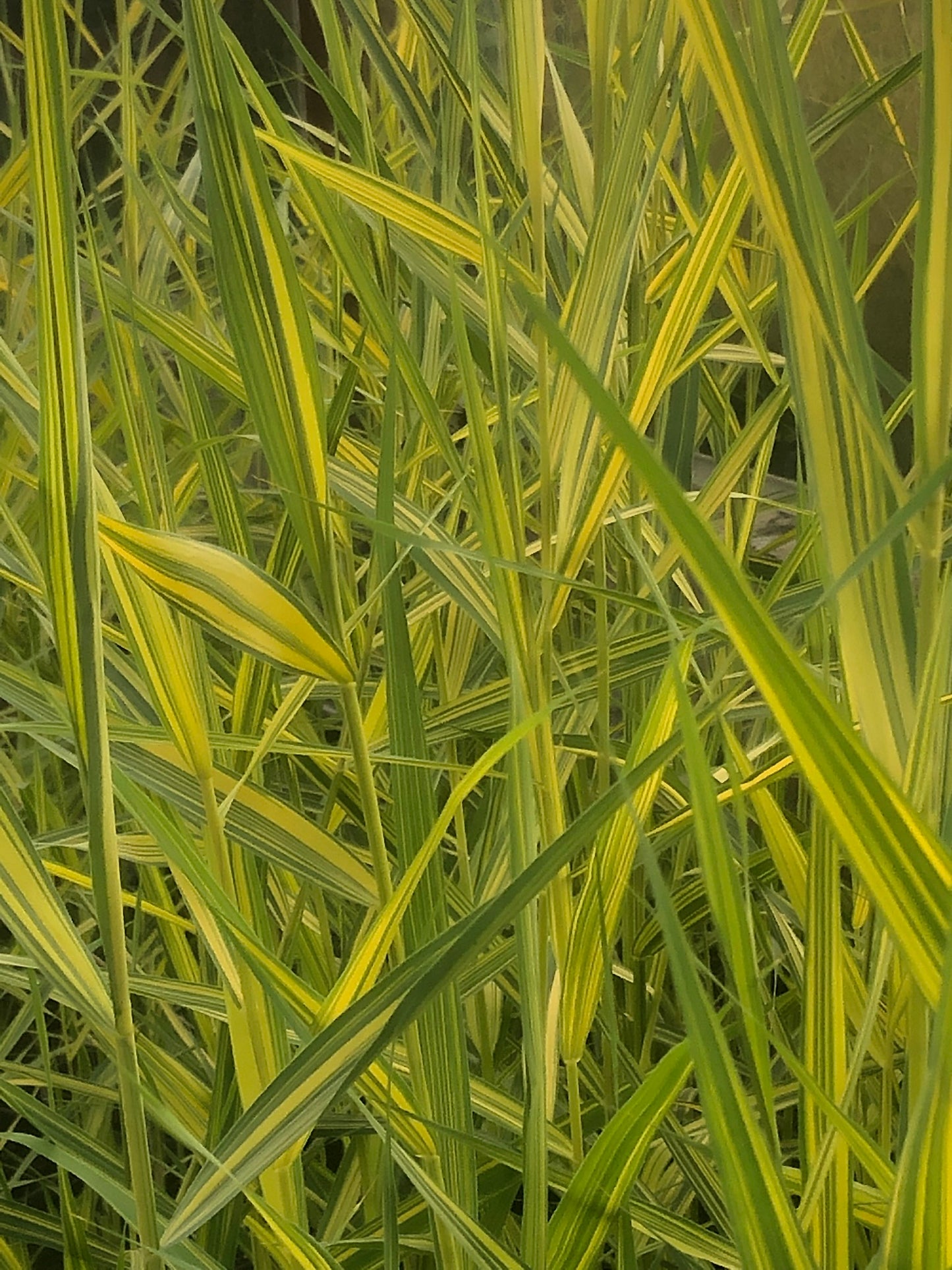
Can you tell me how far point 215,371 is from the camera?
0.39 m

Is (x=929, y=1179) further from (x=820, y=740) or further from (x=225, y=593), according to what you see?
(x=225, y=593)

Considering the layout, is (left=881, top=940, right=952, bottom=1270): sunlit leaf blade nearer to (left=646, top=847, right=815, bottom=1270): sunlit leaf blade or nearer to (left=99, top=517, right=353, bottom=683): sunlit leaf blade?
(left=646, top=847, right=815, bottom=1270): sunlit leaf blade

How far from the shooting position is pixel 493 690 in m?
0.40

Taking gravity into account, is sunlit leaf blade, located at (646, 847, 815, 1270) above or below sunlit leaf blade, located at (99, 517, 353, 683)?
below

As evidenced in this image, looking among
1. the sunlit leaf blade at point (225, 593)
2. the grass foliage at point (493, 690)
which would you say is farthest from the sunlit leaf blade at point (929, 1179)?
the sunlit leaf blade at point (225, 593)

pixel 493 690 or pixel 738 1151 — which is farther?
pixel 493 690

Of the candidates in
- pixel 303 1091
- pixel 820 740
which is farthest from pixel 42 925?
pixel 820 740

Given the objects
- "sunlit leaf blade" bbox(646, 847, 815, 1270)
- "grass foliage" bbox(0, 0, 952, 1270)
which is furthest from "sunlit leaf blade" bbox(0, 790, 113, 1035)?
"sunlit leaf blade" bbox(646, 847, 815, 1270)

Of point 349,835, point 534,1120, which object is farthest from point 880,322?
point 534,1120

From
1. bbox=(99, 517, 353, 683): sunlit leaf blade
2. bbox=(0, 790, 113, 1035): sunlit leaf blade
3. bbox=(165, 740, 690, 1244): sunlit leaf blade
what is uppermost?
bbox=(99, 517, 353, 683): sunlit leaf blade

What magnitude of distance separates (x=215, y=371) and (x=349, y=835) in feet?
1.07

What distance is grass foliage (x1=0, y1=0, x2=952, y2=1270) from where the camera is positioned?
0.20 metres

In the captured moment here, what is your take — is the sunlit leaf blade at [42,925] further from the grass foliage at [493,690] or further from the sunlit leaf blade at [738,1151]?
the sunlit leaf blade at [738,1151]

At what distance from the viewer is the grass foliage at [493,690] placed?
201 millimetres
